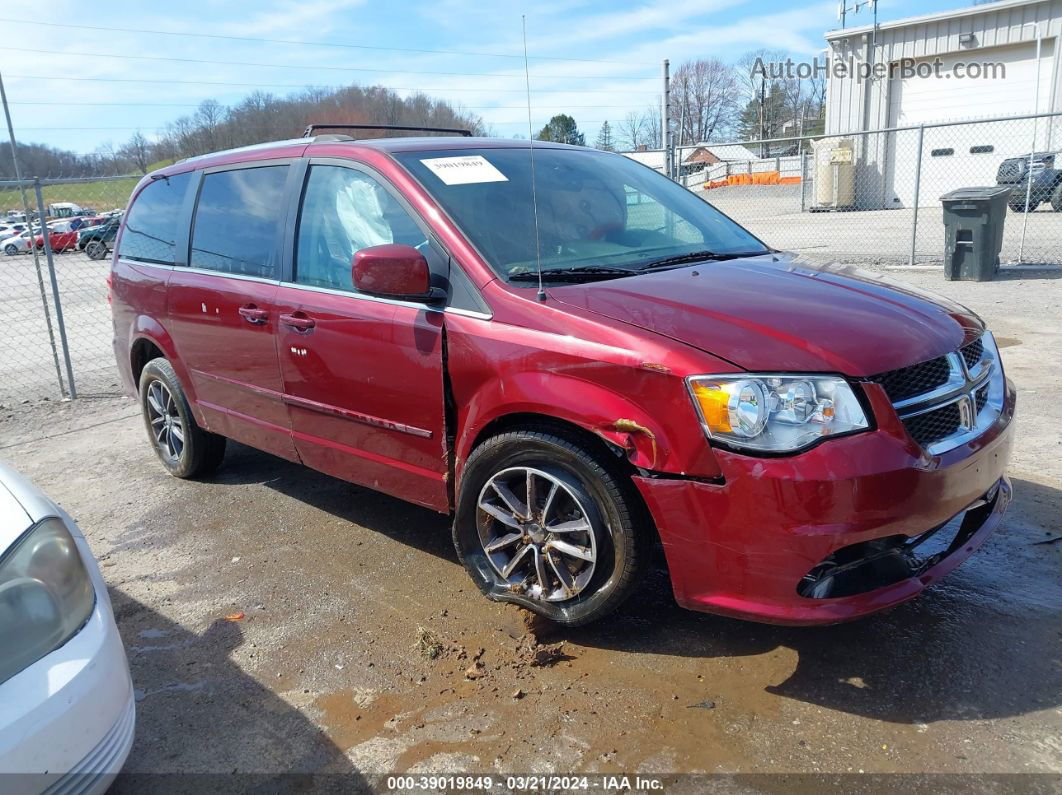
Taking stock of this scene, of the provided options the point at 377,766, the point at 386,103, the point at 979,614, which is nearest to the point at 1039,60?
the point at 386,103

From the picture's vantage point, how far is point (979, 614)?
3.10m

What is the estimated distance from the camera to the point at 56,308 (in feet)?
23.5

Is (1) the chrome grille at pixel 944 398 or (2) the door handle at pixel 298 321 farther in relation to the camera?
(2) the door handle at pixel 298 321

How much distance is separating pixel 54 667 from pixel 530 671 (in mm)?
1521

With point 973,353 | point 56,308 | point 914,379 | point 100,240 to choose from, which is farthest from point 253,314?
point 100,240

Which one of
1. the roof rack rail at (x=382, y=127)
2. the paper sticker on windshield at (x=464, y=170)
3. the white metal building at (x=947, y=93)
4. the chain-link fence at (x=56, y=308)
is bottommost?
the chain-link fence at (x=56, y=308)

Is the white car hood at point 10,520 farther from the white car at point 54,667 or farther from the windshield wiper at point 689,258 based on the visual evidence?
the windshield wiper at point 689,258

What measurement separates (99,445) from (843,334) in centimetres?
550

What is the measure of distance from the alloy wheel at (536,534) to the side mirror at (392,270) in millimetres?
787

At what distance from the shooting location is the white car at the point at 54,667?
6.17 ft

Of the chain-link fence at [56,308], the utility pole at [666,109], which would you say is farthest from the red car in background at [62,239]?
the utility pole at [666,109]

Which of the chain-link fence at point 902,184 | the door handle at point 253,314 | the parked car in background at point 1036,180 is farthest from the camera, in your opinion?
the parked car in background at point 1036,180

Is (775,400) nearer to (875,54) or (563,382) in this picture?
(563,382)

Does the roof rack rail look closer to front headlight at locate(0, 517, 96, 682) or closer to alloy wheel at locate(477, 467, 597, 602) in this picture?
alloy wheel at locate(477, 467, 597, 602)
